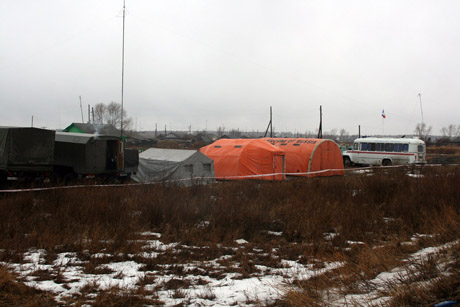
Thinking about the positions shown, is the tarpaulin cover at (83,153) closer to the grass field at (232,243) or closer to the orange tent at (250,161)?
the grass field at (232,243)

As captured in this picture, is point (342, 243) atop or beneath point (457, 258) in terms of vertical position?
beneath

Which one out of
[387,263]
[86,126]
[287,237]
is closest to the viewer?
[387,263]

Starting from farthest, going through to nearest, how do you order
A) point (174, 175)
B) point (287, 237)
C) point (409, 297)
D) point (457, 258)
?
point (174, 175)
point (287, 237)
point (457, 258)
point (409, 297)

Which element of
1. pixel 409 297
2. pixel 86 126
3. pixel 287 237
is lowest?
pixel 287 237

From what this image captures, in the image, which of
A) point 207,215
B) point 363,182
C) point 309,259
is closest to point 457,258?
point 309,259

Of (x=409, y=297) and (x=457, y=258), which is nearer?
(x=409, y=297)

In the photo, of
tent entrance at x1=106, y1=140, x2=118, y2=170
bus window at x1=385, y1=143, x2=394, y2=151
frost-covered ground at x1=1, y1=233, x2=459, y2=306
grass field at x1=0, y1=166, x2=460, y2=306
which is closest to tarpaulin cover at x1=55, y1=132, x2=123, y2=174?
tent entrance at x1=106, y1=140, x2=118, y2=170

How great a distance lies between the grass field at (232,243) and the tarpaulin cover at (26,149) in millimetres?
4191

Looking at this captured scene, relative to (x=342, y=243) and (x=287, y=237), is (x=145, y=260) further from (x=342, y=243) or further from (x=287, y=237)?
(x=342, y=243)

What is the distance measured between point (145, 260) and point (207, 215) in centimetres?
322

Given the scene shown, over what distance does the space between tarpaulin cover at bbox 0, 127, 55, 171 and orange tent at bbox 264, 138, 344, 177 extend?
46.6 feet

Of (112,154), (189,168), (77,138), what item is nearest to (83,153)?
(77,138)

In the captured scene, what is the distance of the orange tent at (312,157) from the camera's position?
76.1ft

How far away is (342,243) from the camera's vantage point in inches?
284
